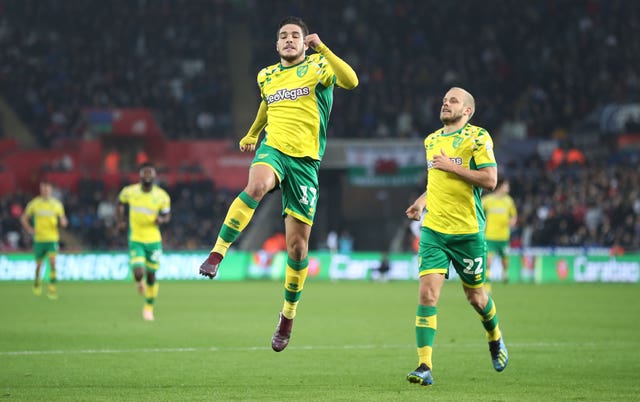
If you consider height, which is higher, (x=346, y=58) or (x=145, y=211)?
(x=346, y=58)

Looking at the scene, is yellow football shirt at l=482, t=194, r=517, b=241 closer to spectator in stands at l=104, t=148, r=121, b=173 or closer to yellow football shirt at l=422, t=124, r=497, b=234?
yellow football shirt at l=422, t=124, r=497, b=234

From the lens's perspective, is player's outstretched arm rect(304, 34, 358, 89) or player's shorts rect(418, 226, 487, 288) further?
player's shorts rect(418, 226, 487, 288)

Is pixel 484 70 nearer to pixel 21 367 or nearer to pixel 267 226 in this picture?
pixel 267 226

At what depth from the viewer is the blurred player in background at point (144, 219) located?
18.4 metres

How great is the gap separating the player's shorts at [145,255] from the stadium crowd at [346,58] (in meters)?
18.4

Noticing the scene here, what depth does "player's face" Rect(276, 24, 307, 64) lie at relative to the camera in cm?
967

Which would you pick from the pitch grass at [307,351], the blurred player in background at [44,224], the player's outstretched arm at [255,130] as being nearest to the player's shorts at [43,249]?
the blurred player in background at [44,224]

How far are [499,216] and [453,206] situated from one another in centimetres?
1632

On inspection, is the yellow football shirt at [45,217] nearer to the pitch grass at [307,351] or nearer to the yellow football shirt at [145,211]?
the pitch grass at [307,351]

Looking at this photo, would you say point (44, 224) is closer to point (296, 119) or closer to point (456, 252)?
point (296, 119)

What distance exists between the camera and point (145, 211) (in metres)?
18.7

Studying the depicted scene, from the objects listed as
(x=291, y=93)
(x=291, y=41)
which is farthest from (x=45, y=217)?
(x=291, y=41)

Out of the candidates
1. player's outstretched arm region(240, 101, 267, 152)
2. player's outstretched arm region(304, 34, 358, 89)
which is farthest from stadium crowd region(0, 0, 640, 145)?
player's outstretched arm region(304, 34, 358, 89)

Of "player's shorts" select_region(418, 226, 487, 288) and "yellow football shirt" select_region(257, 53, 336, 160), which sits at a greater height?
"yellow football shirt" select_region(257, 53, 336, 160)
